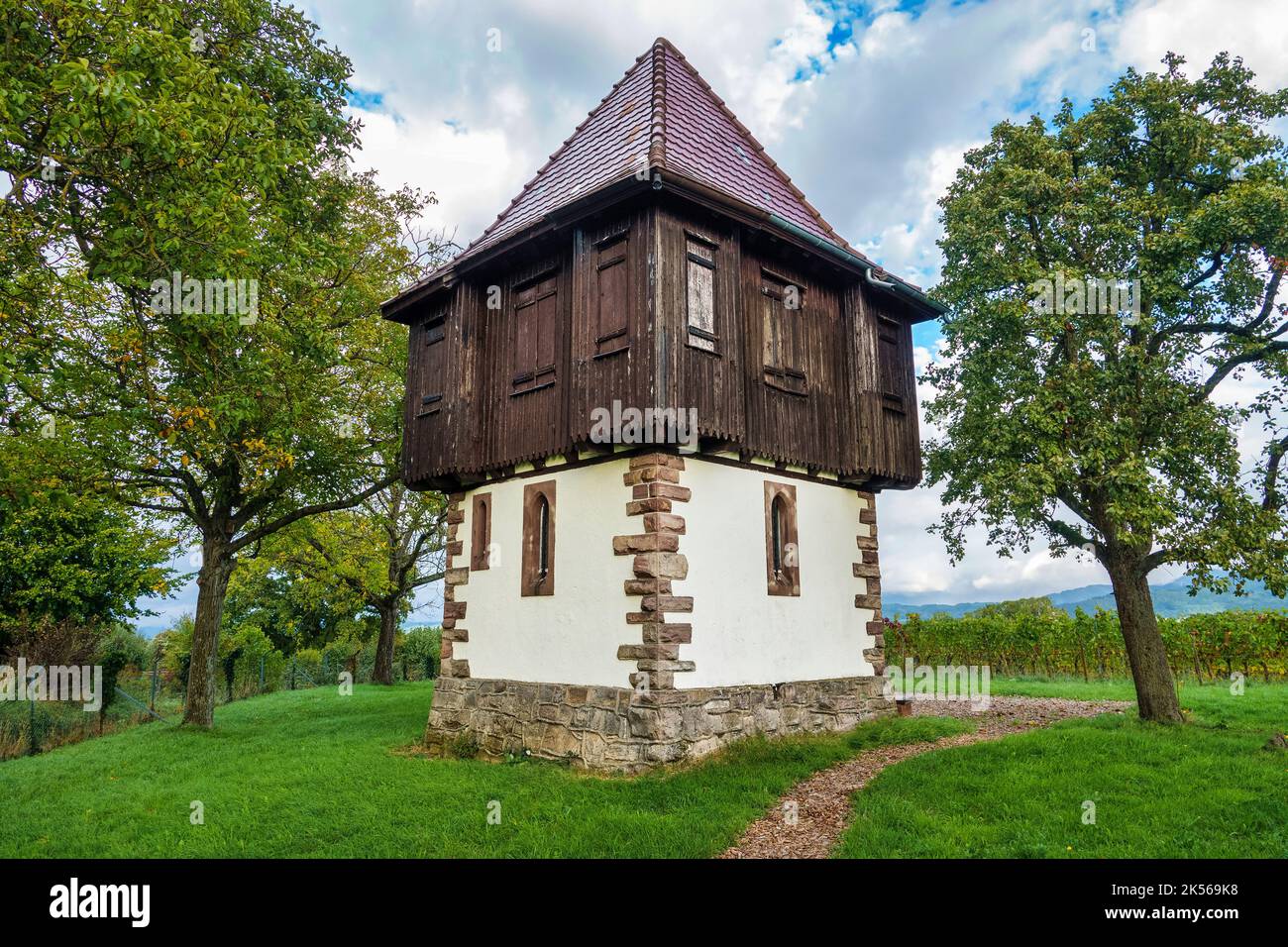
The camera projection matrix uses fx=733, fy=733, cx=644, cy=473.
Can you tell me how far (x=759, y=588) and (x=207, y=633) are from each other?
12640mm

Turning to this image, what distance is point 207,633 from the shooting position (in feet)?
53.1

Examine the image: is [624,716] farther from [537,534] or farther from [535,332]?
[535,332]

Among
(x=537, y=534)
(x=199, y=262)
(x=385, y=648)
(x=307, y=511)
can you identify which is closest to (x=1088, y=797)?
(x=537, y=534)

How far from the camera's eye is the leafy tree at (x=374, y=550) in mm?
22500

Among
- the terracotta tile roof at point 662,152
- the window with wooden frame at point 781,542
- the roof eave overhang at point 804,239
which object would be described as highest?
the terracotta tile roof at point 662,152

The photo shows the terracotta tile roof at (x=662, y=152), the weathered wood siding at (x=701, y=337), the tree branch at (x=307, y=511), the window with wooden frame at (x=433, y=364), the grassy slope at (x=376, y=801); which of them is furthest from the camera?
the tree branch at (x=307, y=511)

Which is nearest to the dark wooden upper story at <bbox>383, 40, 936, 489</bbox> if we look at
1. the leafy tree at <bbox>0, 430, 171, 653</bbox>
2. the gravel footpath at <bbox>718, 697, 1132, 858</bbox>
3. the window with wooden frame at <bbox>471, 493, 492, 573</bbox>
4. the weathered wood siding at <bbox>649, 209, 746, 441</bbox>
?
the weathered wood siding at <bbox>649, 209, 746, 441</bbox>

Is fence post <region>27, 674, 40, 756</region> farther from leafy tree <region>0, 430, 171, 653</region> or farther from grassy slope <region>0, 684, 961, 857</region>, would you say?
leafy tree <region>0, 430, 171, 653</region>

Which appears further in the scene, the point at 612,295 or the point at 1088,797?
the point at 612,295

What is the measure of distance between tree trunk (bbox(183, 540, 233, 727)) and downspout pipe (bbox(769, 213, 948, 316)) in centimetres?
1398

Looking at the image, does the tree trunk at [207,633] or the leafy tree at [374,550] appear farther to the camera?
the leafy tree at [374,550]

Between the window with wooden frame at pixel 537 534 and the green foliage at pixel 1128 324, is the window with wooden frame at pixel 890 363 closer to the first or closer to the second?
the green foliage at pixel 1128 324

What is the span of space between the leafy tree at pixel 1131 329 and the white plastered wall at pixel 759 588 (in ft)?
8.59

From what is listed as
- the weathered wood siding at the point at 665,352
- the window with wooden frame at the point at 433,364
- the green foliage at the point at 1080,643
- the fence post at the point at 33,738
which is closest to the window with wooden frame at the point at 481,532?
the weathered wood siding at the point at 665,352
